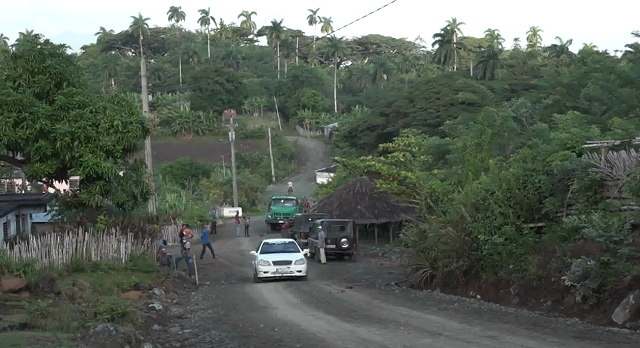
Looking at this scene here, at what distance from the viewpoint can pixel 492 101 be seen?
54.2 meters

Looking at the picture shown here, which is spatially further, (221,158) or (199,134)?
(199,134)

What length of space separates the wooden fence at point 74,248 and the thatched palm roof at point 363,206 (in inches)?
767

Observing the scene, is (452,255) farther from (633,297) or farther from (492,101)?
(492,101)

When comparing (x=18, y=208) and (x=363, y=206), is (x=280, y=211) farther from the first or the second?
(x=18, y=208)

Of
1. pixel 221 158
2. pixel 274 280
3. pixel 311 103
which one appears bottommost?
pixel 274 280

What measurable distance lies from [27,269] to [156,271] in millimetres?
5792

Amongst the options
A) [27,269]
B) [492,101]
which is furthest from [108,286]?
[492,101]

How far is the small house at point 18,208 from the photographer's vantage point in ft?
91.3

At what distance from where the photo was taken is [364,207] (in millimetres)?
46125

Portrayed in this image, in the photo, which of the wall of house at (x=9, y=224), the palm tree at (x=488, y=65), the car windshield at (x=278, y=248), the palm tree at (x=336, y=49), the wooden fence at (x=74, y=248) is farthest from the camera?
the palm tree at (x=336, y=49)

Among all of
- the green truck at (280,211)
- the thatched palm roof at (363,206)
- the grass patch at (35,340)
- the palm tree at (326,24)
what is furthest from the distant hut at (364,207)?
the palm tree at (326,24)

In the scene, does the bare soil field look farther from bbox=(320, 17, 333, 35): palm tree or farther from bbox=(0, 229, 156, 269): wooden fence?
bbox=(0, 229, 156, 269): wooden fence

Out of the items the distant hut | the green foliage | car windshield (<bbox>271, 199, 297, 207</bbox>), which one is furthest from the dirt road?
car windshield (<bbox>271, 199, 297, 207</bbox>)

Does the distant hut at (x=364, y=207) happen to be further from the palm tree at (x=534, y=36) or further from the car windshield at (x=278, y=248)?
the palm tree at (x=534, y=36)
